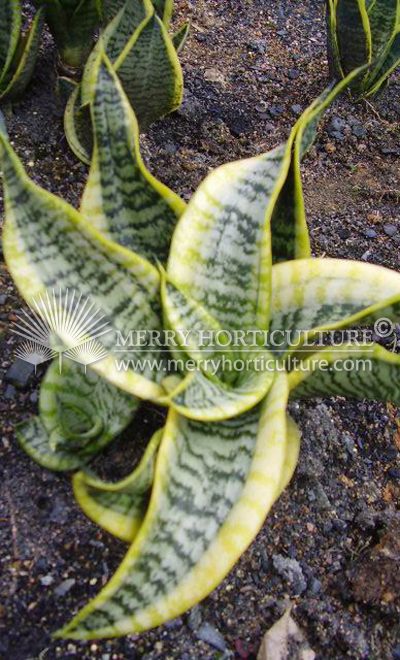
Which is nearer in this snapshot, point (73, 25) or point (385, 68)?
point (73, 25)

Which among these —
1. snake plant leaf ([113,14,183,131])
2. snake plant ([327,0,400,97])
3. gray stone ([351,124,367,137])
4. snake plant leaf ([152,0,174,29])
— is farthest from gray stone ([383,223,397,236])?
snake plant leaf ([152,0,174,29])

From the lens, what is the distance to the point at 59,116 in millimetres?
1797

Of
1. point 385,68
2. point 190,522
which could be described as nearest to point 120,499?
point 190,522

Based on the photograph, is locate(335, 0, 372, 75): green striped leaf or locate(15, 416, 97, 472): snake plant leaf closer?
locate(15, 416, 97, 472): snake plant leaf

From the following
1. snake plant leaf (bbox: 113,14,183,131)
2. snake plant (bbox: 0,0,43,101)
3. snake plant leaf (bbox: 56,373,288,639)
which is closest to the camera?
snake plant leaf (bbox: 56,373,288,639)

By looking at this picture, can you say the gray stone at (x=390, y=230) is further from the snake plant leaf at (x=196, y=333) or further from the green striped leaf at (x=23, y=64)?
the green striped leaf at (x=23, y=64)

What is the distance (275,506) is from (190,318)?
47 centimetres

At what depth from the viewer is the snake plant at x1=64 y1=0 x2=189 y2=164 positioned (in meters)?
1.52

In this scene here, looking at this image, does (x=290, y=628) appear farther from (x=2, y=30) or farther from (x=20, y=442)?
(x=2, y=30)

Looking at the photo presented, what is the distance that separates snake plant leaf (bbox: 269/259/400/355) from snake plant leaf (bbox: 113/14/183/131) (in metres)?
0.67

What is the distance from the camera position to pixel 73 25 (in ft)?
5.79

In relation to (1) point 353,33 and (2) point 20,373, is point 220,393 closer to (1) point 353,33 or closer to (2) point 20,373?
(2) point 20,373

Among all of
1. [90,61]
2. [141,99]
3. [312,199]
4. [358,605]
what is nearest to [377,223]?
[312,199]

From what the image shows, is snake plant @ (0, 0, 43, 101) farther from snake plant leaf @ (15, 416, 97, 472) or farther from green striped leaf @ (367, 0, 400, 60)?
green striped leaf @ (367, 0, 400, 60)
